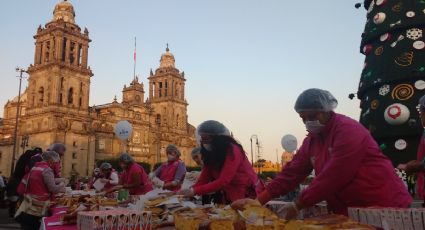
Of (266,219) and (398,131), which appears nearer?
(266,219)

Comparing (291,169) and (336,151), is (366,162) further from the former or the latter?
(291,169)

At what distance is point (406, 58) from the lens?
324 inches

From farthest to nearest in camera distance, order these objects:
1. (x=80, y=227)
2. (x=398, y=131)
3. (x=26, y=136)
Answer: (x=26, y=136) < (x=398, y=131) < (x=80, y=227)

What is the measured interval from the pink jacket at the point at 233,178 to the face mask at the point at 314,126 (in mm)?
1374

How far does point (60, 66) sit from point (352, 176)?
5194cm

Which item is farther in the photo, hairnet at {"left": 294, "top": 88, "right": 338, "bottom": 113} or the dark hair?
the dark hair

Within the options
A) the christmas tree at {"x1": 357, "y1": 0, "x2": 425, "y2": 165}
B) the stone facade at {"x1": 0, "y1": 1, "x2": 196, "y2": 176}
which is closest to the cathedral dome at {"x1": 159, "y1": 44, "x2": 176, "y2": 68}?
the stone facade at {"x1": 0, "y1": 1, "x2": 196, "y2": 176}

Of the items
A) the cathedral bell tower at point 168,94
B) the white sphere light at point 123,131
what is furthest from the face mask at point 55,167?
the cathedral bell tower at point 168,94

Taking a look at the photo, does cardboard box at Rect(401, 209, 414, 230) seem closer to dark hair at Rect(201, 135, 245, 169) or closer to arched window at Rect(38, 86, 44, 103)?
dark hair at Rect(201, 135, 245, 169)

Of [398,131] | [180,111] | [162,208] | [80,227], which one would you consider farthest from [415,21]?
[180,111]

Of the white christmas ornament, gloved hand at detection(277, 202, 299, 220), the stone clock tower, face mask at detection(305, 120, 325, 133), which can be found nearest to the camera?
gloved hand at detection(277, 202, 299, 220)

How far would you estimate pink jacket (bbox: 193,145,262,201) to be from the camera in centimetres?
425

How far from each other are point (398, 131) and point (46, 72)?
164 ft

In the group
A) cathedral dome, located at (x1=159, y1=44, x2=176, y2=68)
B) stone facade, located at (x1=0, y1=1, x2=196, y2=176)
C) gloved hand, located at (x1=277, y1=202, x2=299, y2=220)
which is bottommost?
gloved hand, located at (x1=277, y1=202, x2=299, y2=220)
